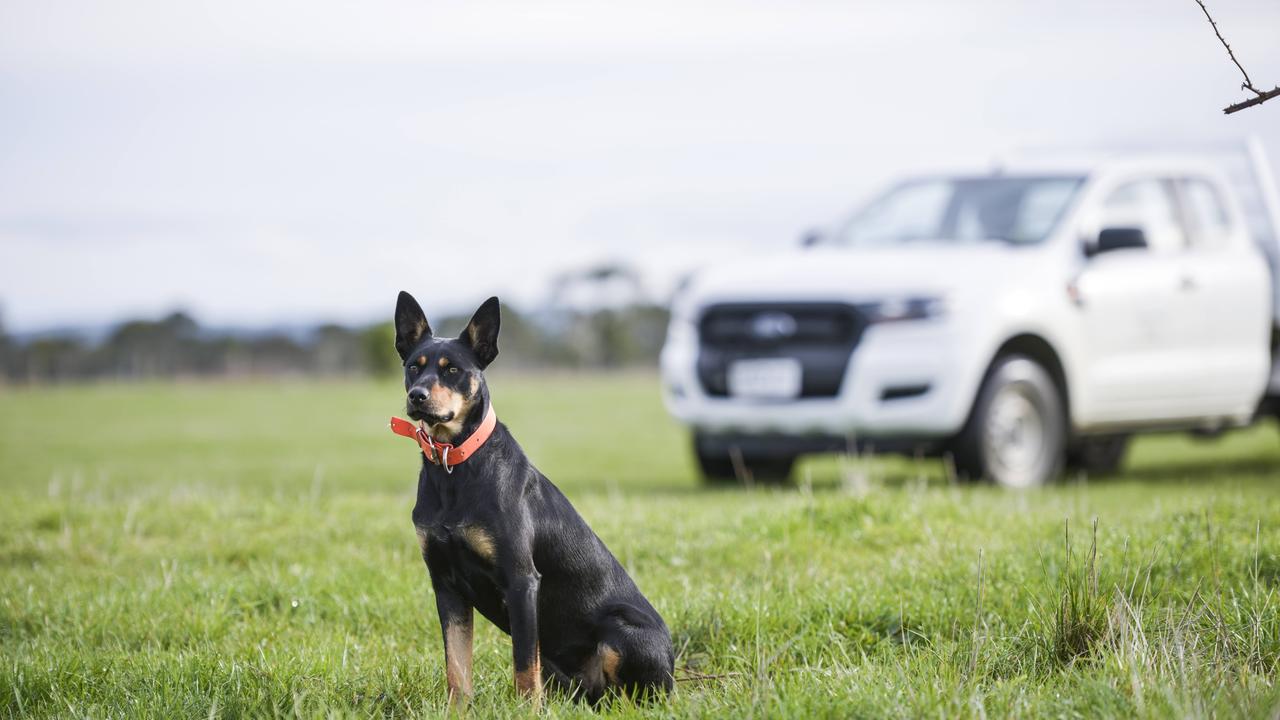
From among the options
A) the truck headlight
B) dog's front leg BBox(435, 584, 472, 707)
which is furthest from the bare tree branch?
the truck headlight

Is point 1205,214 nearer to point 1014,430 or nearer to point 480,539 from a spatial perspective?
point 1014,430

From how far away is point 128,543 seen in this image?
6.88 metres

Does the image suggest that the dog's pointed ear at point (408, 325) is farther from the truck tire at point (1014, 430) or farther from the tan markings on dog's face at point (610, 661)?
the truck tire at point (1014, 430)

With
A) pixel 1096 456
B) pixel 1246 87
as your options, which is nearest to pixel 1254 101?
pixel 1246 87

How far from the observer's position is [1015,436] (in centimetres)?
953

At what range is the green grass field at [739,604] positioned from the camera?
387cm

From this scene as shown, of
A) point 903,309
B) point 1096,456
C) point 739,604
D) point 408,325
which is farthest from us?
point 1096,456

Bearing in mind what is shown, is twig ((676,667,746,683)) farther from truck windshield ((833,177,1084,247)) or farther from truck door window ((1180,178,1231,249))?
truck door window ((1180,178,1231,249))

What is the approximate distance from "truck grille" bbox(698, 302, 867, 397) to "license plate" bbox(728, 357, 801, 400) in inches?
1.6

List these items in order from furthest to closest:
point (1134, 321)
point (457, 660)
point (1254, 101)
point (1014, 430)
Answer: point (1134, 321) < point (1014, 430) < point (457, 660) < point (1254, 101)

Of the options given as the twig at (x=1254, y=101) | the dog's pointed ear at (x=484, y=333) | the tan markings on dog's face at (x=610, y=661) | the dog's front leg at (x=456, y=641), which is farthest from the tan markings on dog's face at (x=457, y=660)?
the twig at (x=1254, y=101)

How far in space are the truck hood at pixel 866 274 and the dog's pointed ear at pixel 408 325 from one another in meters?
5.40

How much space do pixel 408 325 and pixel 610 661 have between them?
116 cm

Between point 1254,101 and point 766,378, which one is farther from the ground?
point 1254,101
